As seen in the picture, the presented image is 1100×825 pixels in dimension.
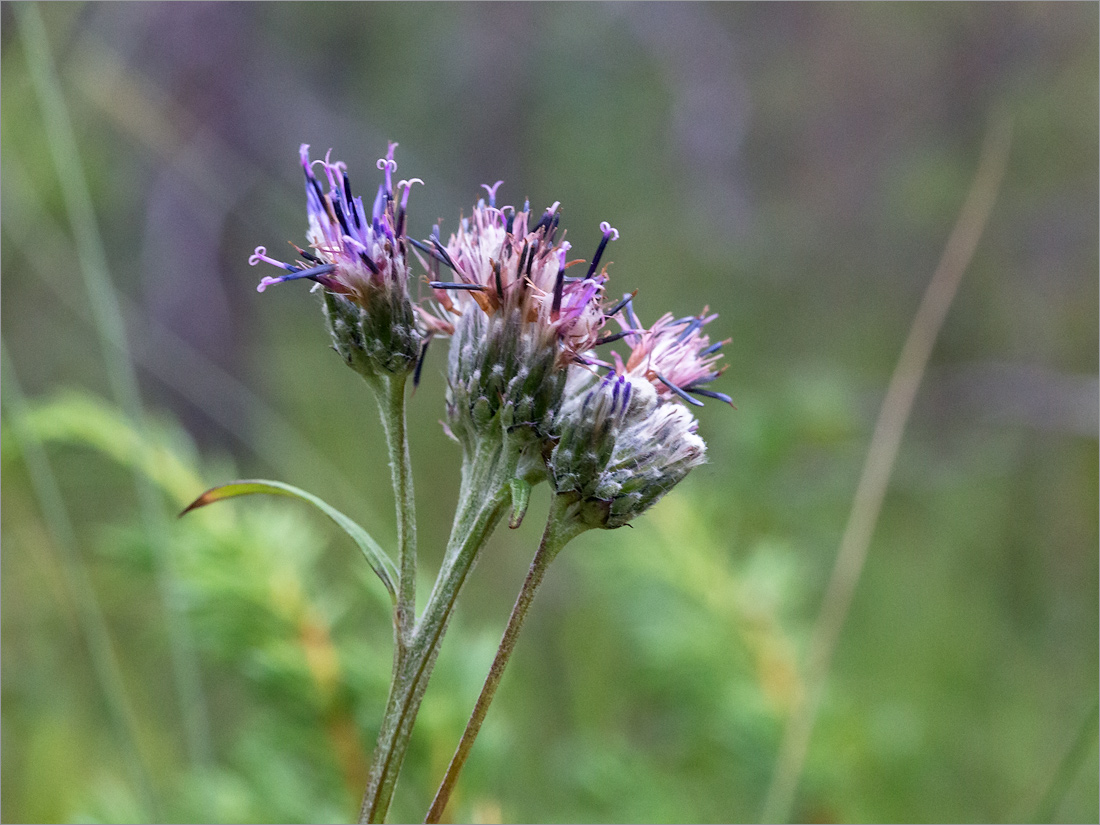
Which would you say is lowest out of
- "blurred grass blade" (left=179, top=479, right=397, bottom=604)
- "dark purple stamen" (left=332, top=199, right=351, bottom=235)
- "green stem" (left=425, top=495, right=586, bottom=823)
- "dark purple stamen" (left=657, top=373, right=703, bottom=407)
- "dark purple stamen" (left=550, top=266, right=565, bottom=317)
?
"green stem" (left=425, top=495, right=586, bottom=823)

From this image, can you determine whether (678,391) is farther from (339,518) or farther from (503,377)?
(339,518)

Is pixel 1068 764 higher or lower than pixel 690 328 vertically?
lower

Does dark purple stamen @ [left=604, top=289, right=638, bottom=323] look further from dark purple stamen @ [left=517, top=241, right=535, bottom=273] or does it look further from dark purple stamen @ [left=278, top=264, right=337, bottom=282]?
dark purple stamen @ [left=278, top=264, right=337, bottom=282]

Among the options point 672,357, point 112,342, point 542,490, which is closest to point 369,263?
point 672,357

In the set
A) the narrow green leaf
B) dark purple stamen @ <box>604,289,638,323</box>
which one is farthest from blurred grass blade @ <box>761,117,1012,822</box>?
the narrow green leaf

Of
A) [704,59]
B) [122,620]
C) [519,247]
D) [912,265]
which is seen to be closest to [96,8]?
[122,620]

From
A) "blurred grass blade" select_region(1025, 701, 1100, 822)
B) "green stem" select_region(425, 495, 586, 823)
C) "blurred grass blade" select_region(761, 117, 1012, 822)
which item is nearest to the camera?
"green stem" select_region(425, 495, 586, 823)
